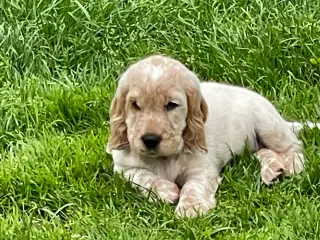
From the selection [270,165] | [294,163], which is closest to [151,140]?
[270,165]

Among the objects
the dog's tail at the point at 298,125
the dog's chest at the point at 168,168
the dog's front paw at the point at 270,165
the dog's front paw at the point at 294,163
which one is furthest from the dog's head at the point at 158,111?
the dog's tail at the point at 298,125

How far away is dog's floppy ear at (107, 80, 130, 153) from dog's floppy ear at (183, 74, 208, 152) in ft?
1.27

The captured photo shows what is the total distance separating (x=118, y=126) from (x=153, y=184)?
434 mm

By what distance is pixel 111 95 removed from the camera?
8414 millimetres

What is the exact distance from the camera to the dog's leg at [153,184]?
6.85 m

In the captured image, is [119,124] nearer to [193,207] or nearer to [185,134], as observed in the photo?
[185,134]

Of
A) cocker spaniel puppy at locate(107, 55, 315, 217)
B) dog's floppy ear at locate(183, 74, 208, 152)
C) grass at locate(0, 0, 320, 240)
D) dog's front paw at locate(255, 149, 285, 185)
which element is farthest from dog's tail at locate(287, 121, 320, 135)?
dog's floppy ear at locate(183, 74, 208, 152)

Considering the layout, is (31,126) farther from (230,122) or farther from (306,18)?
(306,18)

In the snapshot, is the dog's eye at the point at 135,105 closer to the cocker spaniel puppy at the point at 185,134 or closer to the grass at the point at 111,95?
the cocker spaniel puppy at the point at 185,134

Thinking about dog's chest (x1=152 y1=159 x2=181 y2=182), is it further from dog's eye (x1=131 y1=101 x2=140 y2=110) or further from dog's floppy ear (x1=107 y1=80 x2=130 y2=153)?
dog's eye (x1=131 y1=101 x2=140 y2=110)

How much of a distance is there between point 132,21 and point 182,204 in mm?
3202

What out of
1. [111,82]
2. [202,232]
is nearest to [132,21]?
[111,82]

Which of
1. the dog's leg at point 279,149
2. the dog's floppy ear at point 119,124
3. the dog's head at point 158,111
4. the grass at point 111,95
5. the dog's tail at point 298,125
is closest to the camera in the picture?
the grass at point 111,95

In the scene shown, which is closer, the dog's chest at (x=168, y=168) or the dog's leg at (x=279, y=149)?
the dog's chest at (x=168, y=168)
